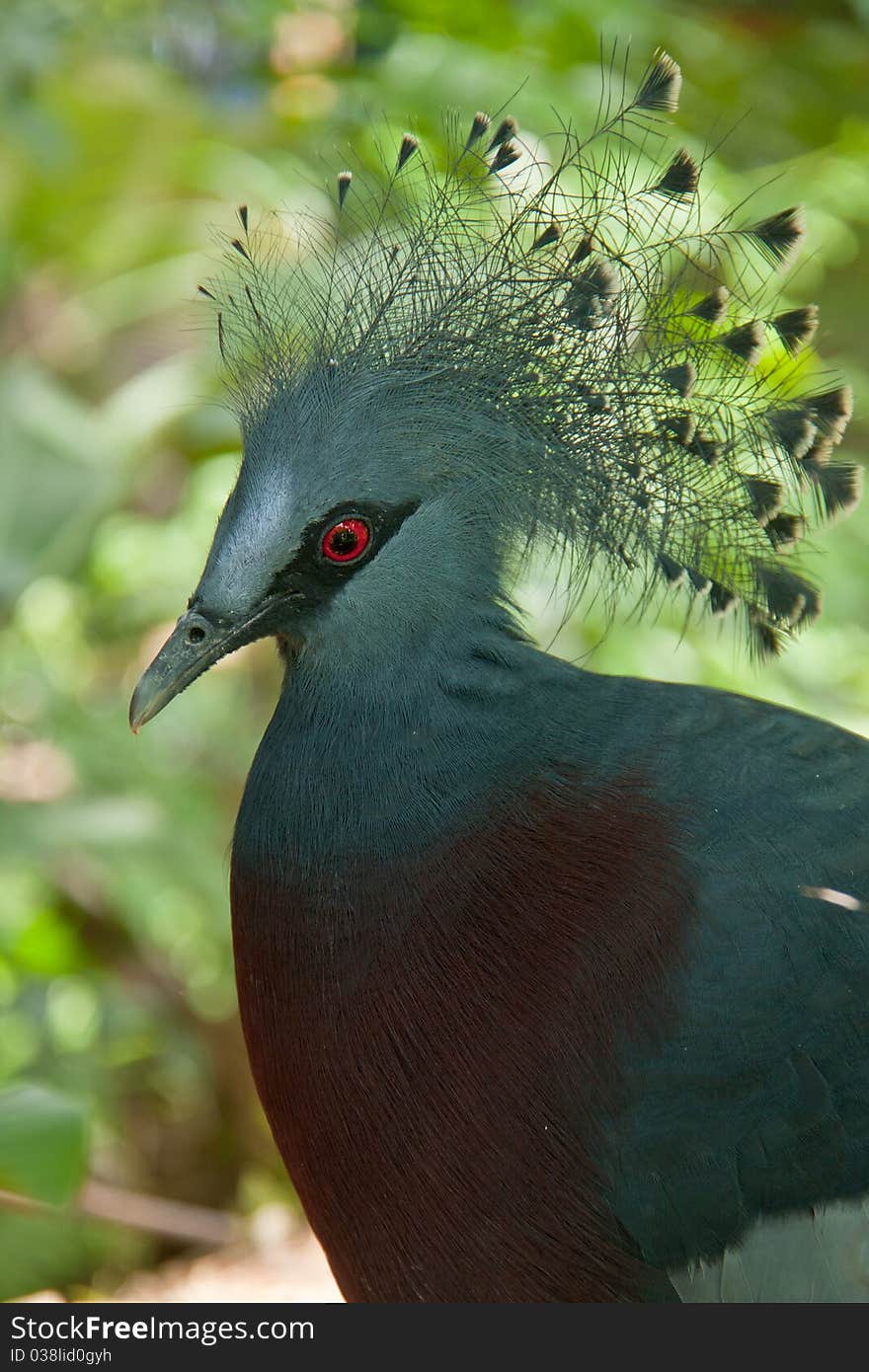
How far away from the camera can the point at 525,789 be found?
4.94ft

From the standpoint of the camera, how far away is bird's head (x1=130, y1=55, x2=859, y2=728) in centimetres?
152

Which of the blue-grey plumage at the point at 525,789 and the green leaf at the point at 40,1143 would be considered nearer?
the blue-grey plumage at the point at 525,789

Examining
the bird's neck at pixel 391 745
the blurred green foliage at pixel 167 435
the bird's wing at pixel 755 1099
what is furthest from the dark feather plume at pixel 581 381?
the blurred green foliage at pixel 167 435

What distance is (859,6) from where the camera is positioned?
2.19 meters

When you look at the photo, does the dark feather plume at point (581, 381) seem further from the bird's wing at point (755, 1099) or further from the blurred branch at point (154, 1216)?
the blurred branch at point (154, 1216)

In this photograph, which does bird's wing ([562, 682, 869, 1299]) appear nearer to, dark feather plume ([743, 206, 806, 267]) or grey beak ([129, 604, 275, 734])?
grey beak ([129, 604, 275, 734])

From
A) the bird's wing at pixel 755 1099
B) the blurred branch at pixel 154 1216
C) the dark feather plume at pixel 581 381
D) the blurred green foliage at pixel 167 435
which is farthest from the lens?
the blurred green foliage at pixel 167 435

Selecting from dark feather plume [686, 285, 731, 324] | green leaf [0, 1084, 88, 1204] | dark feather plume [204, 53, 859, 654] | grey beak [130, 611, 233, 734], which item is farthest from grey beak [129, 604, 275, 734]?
dark feather plume [686, 285, 731, 324]

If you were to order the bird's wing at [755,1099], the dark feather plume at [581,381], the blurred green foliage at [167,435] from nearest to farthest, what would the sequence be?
the bird's wing at [755,1099] < the dark feather plume at [581,381] < the blurred green foliage at [167,435]

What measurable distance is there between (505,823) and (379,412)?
1.52ft

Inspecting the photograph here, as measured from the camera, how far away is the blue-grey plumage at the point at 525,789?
143 cm

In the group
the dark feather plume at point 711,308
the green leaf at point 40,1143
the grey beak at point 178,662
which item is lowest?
the green leaf at point 40,1143

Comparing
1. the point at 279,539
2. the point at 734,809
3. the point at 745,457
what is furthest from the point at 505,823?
the point at 745,457

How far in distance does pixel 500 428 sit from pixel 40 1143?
0.97 meters
